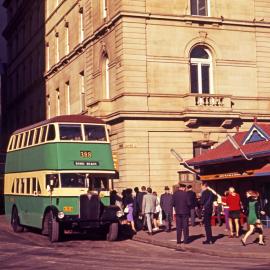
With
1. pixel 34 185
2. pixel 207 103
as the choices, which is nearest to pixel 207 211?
pixel 34 185

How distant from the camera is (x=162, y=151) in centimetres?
3156

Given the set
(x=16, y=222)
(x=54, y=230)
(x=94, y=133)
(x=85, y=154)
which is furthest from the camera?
(x=16, y=222)

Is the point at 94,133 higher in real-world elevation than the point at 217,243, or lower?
higher

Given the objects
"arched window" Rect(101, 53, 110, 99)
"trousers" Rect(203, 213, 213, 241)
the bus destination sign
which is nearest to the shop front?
"trousers" Rect(203, 213, 213, 241)

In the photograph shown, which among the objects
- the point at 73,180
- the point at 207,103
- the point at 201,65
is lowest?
the point at 73,180

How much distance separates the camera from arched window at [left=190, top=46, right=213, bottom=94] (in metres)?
33.3

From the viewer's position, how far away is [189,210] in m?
20.6

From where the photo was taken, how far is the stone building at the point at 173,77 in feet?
103

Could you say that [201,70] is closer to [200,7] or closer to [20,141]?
[200,7]

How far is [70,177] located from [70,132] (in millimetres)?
1702

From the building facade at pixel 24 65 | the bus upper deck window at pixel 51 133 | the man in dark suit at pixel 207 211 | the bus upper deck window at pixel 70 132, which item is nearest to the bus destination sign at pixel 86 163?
the bus upper deck window at pixel 70 132

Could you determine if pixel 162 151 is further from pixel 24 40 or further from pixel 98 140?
pixel 24 40

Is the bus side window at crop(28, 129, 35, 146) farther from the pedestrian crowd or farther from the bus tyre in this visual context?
the pedestrian crowd

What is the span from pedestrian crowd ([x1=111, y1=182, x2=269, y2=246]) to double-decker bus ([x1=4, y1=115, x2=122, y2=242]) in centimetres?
221
